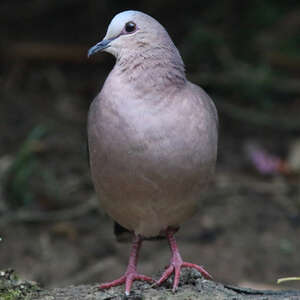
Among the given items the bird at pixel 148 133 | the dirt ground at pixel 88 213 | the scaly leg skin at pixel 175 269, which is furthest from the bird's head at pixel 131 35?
the dirt ground at pixel 88 213

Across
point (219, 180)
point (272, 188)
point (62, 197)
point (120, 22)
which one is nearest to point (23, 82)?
point (62, 197)

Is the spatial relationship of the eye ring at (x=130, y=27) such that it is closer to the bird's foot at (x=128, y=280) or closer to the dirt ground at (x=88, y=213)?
the bird's foot at (x=128, y=280)

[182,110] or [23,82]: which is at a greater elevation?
[23,82]

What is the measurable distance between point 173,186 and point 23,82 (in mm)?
3866

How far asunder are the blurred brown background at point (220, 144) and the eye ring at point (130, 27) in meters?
2.03

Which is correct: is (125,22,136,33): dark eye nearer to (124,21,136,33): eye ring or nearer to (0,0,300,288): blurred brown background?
(124,21,136,33): eye ring

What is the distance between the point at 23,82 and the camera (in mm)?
6598

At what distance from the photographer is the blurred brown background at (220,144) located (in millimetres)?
5051

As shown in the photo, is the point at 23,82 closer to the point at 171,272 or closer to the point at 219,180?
the point at 219,180

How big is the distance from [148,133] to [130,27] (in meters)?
0.56

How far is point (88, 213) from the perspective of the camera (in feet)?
18.0

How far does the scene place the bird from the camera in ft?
9.73

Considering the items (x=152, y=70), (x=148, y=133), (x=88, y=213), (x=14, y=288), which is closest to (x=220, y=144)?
(x=88, y=213)

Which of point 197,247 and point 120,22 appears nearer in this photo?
point 120,22
